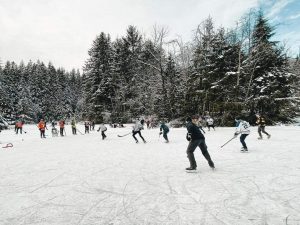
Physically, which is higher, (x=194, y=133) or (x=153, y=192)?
(x=194, y=133)

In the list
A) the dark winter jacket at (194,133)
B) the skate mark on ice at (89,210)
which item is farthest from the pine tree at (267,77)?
the skate mark on ice at (89,210)

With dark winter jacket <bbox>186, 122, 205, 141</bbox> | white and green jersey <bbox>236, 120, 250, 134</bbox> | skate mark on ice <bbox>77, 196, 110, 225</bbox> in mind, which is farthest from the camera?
white and green jersey <bbox>236, 120, 250, 134</bbox>

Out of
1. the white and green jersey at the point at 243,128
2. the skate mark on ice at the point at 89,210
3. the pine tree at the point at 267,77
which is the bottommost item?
the skate mark on ice at the point at 89,210

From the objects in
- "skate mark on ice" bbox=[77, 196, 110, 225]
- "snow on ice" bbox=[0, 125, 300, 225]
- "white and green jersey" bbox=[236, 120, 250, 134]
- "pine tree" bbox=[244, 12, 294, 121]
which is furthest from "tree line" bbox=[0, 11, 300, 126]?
"skate mark on ice" bbox=[77, 196, 110, 225]

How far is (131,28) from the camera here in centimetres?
4738

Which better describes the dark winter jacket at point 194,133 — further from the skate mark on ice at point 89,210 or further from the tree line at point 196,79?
the tree line at point 196,79

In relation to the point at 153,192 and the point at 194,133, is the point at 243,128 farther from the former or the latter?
the point at 153,192

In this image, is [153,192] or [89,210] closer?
[89,210]

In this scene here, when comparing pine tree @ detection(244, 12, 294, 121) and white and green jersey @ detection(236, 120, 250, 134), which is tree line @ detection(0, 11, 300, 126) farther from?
white and green jersey @ detection(236, 120, 250, 134)

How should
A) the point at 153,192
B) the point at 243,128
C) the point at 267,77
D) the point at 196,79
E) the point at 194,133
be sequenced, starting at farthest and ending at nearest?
the point at 196,79, the point at 267,77, the point at 243,128, the point at 194,133, the point at 153,192

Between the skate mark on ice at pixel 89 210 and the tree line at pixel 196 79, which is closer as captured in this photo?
the skate mark on ice at pixel 89 210

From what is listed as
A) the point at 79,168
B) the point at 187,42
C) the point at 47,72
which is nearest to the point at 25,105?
the point at 47,72

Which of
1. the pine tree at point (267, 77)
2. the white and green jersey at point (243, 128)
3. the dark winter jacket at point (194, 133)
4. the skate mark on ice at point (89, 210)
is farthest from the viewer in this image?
the pine tree at point (267, 77)

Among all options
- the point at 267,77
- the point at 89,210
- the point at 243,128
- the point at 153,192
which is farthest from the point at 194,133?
the point at 267,77
